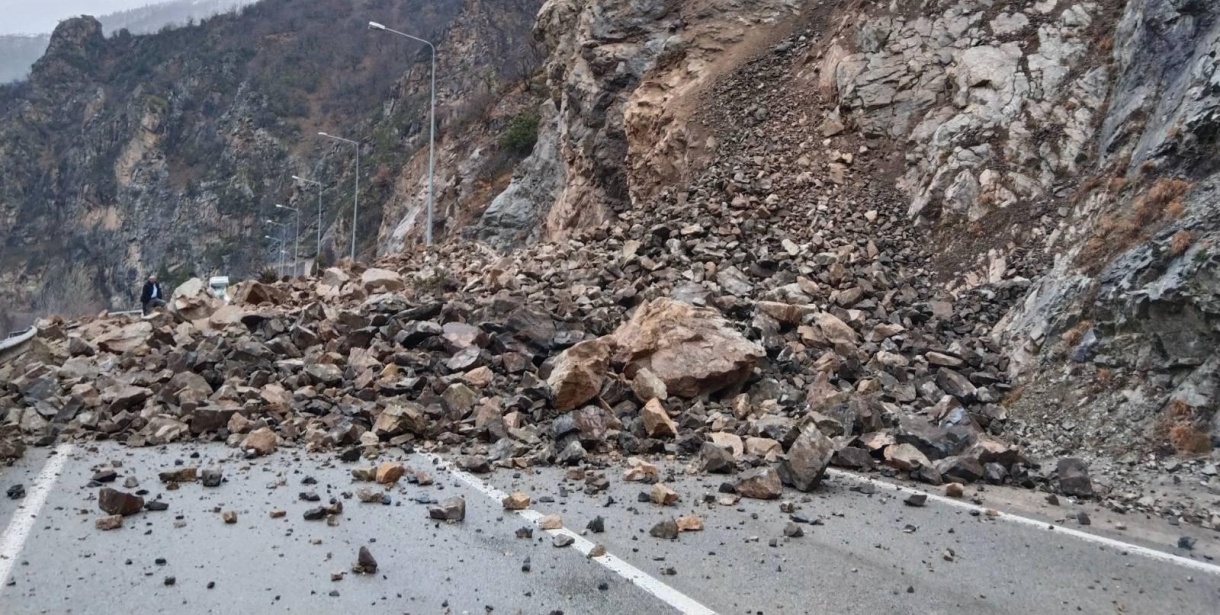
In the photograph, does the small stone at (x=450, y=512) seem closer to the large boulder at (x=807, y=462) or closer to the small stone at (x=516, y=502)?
the small stone at (x=516, y=502)

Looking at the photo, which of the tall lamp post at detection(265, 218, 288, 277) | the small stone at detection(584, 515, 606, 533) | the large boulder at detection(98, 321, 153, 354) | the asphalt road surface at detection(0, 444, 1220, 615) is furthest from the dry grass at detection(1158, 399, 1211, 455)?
the tall lamp post at detection(265, 218, 288, 277)

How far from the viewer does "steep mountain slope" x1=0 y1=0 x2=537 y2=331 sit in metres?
76.6

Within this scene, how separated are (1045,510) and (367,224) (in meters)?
51.8

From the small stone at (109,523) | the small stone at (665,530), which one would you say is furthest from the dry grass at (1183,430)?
the small stone at (109,523)

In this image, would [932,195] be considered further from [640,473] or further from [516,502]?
[516,502]

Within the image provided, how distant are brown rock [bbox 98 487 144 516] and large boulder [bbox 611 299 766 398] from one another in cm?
516

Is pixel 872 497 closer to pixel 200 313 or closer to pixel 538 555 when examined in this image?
pixel 538 555

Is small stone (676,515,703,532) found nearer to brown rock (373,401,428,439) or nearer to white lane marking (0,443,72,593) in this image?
white lane marking (0,443,72,593)

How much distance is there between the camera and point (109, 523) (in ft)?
17.5

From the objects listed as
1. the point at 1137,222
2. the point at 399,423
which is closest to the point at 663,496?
the point at 399,423

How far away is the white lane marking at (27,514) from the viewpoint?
15.4 ft

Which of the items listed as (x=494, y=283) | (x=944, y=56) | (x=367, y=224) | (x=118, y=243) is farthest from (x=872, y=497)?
(x=118, y=243)

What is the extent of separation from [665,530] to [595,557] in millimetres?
586

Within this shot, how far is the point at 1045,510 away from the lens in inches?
231
